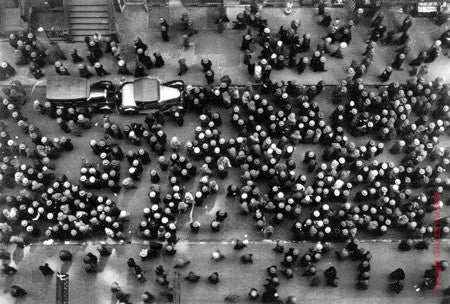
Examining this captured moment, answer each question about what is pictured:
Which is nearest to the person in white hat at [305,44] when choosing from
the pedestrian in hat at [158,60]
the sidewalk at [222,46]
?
the sidewalk at [222,46]

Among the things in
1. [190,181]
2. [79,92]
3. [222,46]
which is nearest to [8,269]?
[79,92]

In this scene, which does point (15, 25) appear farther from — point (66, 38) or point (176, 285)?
point (176, 285)

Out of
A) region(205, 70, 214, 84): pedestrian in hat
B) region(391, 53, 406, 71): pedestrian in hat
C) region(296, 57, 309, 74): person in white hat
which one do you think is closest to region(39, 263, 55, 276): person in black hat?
region(205, 70, 214, 84): pedestrian in hat

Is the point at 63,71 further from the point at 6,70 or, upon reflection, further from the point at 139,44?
the point at 139,44

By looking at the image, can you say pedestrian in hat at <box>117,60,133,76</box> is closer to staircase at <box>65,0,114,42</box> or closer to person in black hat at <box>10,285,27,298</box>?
staircase at <box>65,0,114,42</box>

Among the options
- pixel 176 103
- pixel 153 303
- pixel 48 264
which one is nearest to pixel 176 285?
pixel 153 303

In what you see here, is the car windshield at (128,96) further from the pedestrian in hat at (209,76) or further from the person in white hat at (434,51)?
the person in white hat at (434,51)
